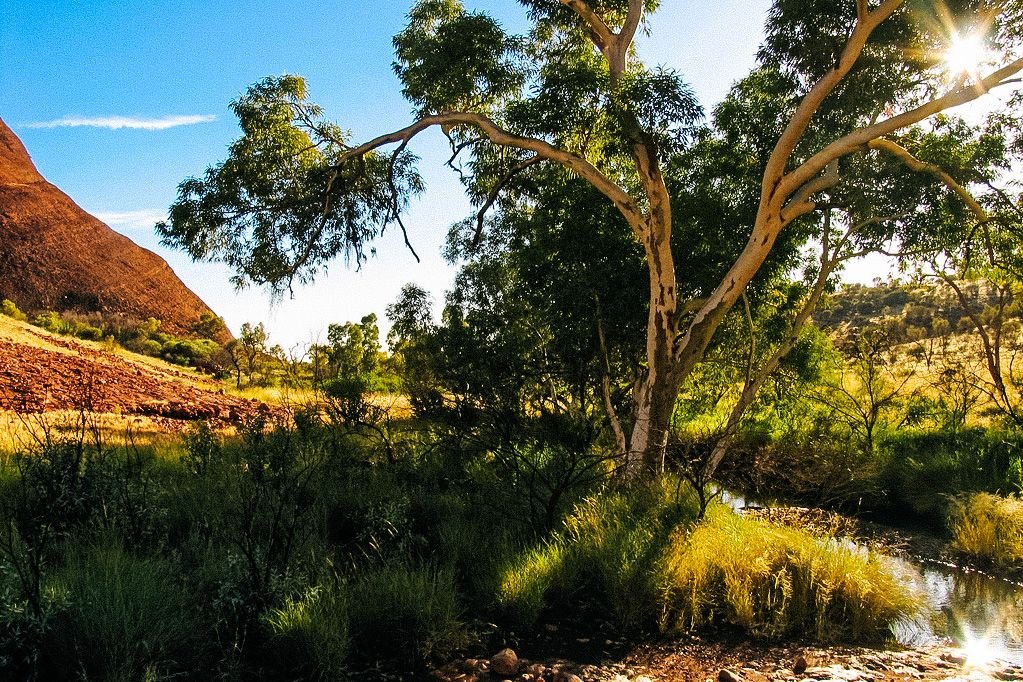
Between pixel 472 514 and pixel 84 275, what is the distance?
211ft

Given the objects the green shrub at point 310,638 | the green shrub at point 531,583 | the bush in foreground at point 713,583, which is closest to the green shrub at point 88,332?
the bush in foreground at point 713,583

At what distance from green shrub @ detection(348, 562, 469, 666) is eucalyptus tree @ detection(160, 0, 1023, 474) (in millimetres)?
5429

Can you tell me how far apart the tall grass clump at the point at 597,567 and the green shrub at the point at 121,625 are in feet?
7.51

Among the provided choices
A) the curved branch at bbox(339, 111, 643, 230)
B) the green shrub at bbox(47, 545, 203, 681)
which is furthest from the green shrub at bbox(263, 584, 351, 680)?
the curved branch at bbox(339, 111, 643, 230)

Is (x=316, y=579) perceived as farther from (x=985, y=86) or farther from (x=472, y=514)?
(x=985, y=86)

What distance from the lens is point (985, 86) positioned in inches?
329

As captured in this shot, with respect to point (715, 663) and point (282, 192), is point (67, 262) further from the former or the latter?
point (715, 663)

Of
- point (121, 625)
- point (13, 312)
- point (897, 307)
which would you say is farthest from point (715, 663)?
point (897, 307)

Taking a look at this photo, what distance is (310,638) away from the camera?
14.7ft

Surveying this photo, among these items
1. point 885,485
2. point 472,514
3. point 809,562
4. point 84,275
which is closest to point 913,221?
point 885,485

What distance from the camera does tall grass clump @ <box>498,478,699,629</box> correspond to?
5.77 m

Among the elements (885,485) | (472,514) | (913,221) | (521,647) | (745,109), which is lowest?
(521,647)

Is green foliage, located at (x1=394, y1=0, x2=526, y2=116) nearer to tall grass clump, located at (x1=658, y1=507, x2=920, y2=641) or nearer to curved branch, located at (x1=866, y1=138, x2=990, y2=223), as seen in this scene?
curved branch, located at (x1=866, y1=138, x2=990, y2=223)

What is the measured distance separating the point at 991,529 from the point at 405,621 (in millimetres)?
7542
